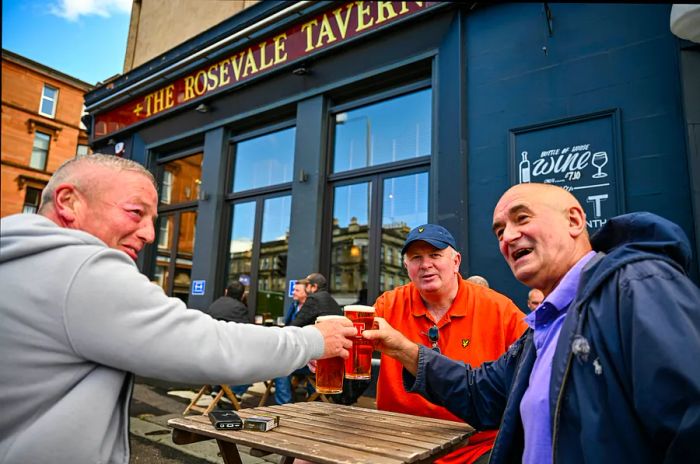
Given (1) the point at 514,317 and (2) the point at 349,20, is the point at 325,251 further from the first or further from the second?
(1) the point at 514,317

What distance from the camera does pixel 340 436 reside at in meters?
1.63

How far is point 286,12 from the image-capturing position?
6.92 metres

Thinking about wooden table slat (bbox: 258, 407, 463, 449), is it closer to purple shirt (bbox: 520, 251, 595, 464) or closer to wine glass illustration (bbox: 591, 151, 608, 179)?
purple shirt (bbox: 520, 251, 595, 464)

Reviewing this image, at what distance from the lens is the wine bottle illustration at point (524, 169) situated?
5105mm

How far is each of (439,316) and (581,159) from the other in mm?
3229

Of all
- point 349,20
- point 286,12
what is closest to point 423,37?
point 349,20

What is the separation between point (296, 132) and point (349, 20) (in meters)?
1.89

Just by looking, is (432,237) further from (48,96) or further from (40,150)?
(40,150)

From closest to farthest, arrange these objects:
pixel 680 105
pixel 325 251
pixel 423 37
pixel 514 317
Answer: pixel 514 317 < pixel 680 105 < pixel 423 37 < pixel 325 251

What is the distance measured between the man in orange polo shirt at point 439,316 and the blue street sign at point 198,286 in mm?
6283

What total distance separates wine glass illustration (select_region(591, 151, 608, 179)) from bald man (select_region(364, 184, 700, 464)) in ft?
11.3

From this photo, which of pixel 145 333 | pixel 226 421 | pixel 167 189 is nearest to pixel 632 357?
pixel 145 333

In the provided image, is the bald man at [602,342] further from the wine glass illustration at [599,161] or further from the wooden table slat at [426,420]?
the wine glass illustration at [599,161]

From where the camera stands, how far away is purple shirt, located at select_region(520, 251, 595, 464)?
54.1 inches
